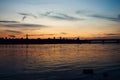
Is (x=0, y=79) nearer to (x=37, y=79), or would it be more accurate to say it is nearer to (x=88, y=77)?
(x=37, y=79)

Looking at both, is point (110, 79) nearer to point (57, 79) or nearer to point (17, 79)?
point (57, 79)

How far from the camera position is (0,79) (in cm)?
2173

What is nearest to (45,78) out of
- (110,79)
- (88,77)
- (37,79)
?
(37,79)

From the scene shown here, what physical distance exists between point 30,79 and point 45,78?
1.56 meters

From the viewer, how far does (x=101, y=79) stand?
854 inches

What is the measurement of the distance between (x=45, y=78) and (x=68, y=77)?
2502mm

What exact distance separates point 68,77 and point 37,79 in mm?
3399

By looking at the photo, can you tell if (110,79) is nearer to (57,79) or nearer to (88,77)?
(88,77)

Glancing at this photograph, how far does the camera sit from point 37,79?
21.9 metres

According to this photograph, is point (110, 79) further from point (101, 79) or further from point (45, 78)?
point (45, 78)

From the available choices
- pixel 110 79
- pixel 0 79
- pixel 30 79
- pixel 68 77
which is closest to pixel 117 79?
Answer: pixel 110 79

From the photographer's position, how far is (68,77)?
23078 millimetres

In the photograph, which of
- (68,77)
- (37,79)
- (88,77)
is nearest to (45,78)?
(37,79)

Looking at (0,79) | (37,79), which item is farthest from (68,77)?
(0,79)
